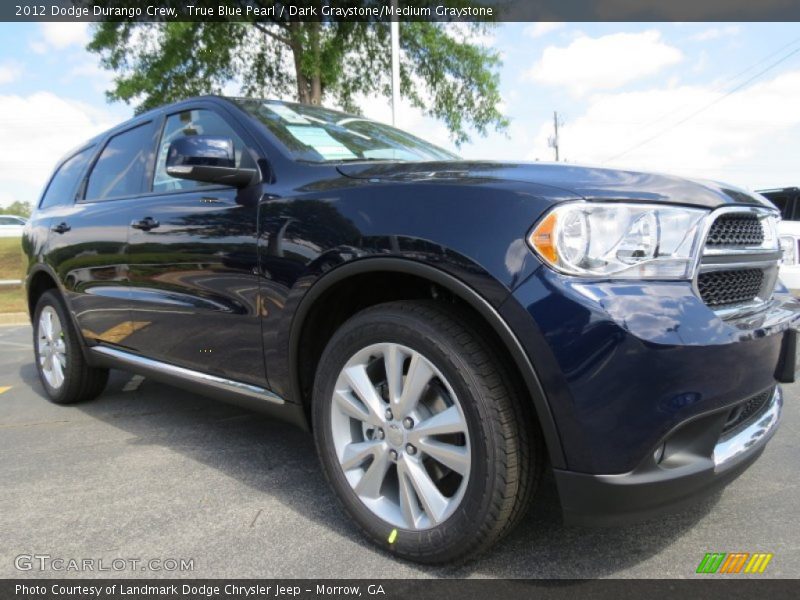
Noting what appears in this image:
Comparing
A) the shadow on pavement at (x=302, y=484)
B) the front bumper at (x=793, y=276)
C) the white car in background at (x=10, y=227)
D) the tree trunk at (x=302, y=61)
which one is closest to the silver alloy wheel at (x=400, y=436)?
the shadow on pavement at (x=302, y=484)

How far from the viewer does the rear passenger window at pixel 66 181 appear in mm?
4094

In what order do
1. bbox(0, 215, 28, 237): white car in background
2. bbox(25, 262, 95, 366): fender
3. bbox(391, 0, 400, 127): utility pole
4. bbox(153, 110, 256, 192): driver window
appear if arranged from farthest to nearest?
bbox(0, 215, 28, 237): white car in background, bbox(391, 0, 400, 127): utility pole, bbox(25, 262, 95, 366): fender, bbox(153, 110, 256, 192): driver window

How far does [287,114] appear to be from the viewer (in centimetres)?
293

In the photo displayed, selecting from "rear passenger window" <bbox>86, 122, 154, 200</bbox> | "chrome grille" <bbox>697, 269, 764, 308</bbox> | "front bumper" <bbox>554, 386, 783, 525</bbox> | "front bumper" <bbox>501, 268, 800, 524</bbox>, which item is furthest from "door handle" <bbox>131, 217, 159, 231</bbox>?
"chrome grille" <bbox>697, 269, 764, 308</bbox>

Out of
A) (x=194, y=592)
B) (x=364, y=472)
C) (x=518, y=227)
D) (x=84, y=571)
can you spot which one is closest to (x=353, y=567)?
(x=364, y=472)

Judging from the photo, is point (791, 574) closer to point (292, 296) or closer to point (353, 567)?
point (353, 567)

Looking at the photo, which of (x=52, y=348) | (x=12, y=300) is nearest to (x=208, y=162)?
(x=52, y=348)

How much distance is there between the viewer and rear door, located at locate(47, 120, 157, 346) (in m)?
3.29

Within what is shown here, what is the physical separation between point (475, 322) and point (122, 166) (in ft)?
8.74

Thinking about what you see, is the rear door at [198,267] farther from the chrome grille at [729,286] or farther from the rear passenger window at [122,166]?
the chrome grille at [729,286]

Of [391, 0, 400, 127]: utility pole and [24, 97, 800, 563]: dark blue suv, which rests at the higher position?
[391, 0, 400, 127]: utility pole

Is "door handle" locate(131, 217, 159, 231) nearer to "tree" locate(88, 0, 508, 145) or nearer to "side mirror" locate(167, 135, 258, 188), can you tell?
"side mirror" locate(167, 135, 258, 188)

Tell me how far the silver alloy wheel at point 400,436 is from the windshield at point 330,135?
97cm

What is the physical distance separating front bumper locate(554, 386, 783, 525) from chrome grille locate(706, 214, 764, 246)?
1.82ft
